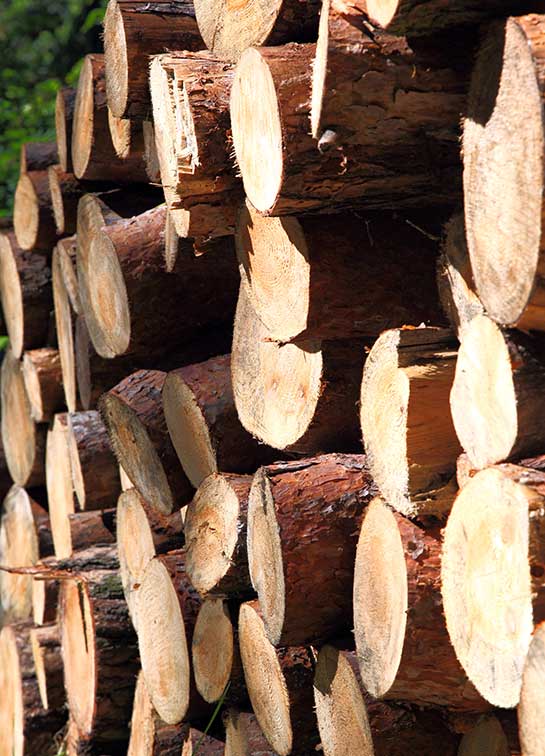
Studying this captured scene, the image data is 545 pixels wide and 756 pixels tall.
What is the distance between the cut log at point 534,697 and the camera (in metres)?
1.46

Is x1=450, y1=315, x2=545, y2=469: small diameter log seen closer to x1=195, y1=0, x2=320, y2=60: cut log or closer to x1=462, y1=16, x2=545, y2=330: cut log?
x1=462, y1=16, x2=545, y2=330: cut log

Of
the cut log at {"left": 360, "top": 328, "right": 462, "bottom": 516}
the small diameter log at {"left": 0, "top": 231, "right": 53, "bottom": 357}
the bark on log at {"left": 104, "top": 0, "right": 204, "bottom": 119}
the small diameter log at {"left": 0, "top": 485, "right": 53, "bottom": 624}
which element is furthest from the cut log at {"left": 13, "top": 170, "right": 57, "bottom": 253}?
the cut log at {"left": 360, "top": 328, "right": 462, "bottom": 516}

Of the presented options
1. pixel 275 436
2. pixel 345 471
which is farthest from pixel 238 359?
pixel 345 471

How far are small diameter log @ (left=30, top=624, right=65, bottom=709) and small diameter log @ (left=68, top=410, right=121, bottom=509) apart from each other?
0.57 metres

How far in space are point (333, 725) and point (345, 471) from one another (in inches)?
19.5

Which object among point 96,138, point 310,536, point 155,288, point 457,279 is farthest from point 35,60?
point 457,279

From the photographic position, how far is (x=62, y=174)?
365 cm

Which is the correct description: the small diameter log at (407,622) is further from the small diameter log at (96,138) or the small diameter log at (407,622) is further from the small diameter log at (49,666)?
the small diameter log at (49,666)

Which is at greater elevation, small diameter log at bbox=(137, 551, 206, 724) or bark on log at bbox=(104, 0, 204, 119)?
bark on log at bbox=(104, 0, 204, 119)

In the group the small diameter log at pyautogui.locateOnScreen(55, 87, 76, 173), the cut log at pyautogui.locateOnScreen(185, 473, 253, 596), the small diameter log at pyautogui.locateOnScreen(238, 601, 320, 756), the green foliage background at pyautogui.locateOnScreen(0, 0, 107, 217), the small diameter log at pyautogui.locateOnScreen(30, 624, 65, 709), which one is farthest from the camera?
the green foliage background at pyautogui.locateOnScreen(0, 0, 107, 217)

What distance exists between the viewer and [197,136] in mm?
2203

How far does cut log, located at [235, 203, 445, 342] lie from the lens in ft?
6.87

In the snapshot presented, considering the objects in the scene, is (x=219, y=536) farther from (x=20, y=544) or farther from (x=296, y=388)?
(x=20, y=544)

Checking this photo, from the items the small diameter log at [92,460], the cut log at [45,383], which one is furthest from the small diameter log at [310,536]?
the cut log at [45,383]
